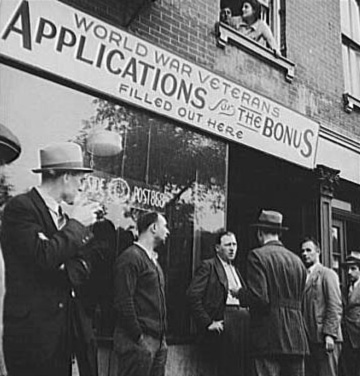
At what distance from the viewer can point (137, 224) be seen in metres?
5.33

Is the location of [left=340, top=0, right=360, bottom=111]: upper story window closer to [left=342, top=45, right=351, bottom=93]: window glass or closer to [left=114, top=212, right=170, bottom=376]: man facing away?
[left=342, top=45, right=351, bottom=93]: window glass

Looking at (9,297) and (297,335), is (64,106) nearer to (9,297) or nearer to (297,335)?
(9,297)

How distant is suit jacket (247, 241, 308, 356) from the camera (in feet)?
17.4

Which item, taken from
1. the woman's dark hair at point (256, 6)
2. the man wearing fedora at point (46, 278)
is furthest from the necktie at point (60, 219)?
the woman's dark hair at point (256, 6)

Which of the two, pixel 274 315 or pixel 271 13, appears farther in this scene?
pixel 271 13

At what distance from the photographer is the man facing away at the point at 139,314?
4.68 metres

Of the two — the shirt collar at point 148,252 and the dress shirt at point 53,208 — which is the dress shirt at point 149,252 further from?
the dress shirt at point 53,208

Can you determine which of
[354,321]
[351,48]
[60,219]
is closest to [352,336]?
[354,321]

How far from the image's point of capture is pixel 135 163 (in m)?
5.50

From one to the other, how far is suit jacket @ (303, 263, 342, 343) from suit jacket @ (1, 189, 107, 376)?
277 cm

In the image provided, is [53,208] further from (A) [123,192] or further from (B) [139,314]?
(B) [139,314]

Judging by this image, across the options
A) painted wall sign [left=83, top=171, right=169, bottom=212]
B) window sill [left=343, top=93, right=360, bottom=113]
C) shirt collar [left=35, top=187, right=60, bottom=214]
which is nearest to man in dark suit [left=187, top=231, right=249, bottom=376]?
painted wall sign [left=83, top=171, right=169, bottom=212]

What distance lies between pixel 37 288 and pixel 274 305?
226cm

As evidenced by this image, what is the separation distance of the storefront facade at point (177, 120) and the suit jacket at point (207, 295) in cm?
16
